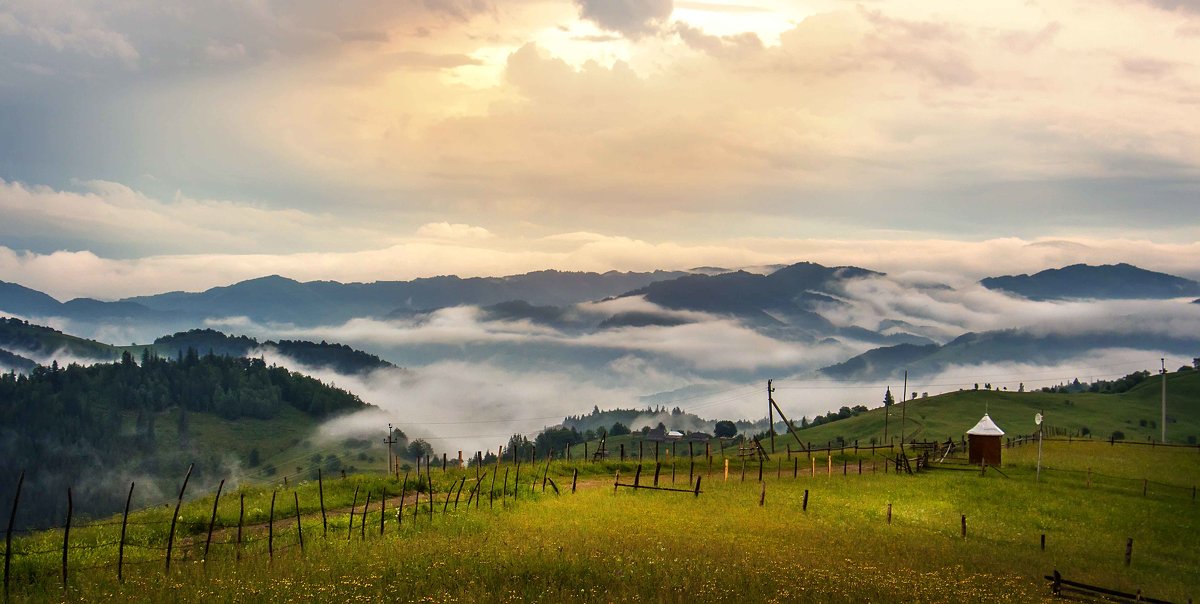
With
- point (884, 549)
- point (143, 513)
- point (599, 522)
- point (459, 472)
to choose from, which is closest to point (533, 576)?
point (599, 522)

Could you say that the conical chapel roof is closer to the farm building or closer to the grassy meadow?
the farm building

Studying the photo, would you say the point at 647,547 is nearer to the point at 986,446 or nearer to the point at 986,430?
the point at 986,446

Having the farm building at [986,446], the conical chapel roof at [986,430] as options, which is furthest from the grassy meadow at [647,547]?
the conical chapel roof at [986,430]

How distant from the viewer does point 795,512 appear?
5538 cm

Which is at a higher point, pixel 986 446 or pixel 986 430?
pixel 986 430

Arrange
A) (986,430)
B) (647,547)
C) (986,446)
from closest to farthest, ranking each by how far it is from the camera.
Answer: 1. (647,547)
2. (986,446)
3. (986,430)

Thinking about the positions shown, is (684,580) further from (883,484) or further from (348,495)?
(883,484)

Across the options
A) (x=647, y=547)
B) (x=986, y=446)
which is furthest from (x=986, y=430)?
(x=647, y=547)

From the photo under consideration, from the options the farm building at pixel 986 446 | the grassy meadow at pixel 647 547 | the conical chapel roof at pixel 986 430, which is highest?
the conical chapel roof at pixel 986 430

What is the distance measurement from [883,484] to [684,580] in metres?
42.3

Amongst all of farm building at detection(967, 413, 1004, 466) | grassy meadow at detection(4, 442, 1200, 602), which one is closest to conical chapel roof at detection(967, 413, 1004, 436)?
farm building at detection(967, 413, 1004, 466)

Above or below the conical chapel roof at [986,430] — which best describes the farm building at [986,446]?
below

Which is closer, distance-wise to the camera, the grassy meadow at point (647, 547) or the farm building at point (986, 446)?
the grassy meadow at point (647, 547)

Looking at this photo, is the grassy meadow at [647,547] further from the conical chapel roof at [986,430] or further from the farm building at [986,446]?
the conical chapel roof at [986,430]
